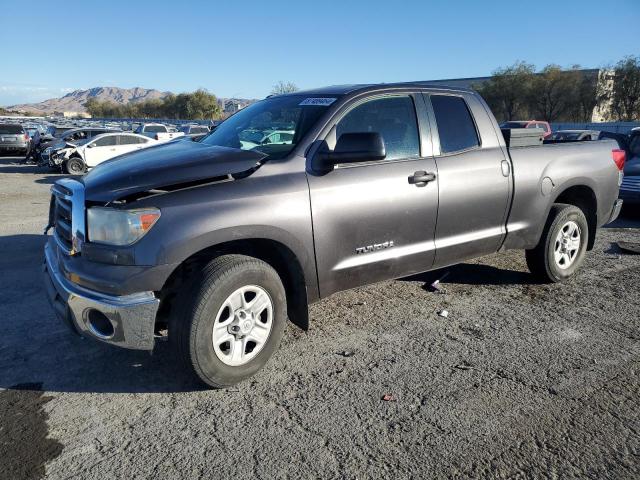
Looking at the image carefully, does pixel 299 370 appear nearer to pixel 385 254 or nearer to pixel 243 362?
pixel 243 362

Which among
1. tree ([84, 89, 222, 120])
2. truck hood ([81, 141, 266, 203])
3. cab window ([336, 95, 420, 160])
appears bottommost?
truck hood ([81, 141, 266, 203])

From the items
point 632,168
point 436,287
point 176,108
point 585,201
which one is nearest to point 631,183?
point 632,168

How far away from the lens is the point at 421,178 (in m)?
3.94

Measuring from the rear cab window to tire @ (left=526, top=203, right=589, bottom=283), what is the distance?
1302 mm

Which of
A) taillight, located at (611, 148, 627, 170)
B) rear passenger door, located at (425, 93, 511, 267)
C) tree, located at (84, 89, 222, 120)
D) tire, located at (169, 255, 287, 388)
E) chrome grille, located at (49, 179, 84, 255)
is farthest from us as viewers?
tree, located at (84, 89, 222, 120)

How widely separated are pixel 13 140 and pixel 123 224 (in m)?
26.4

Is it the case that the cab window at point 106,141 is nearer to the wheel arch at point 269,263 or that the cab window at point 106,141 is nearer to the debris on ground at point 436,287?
the debris on ground at point 436,287

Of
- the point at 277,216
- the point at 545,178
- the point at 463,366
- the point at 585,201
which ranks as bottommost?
the point at 463,366

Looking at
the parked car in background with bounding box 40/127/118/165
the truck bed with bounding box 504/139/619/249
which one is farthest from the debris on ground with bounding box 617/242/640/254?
the parked car in background with bounding box 40/127/118/165

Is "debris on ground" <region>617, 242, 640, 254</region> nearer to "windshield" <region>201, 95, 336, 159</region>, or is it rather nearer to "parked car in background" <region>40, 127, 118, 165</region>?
"windshield" <region>201, 95, 336, 159</region>

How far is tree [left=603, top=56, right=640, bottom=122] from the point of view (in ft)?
152

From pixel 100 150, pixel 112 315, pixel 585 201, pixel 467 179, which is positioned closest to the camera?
pixel 112 315

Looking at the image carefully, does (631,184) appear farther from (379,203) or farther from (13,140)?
(13,140)

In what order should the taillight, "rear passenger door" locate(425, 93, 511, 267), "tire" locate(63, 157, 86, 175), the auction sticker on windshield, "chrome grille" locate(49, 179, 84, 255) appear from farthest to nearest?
1. "tire" locate(63, 157, 86, 175)
2. the taillight
3. "rear passenger door" locate(425, 93, 511, 267)
4. the auction sticker on windshield
5. "chrome grille" locate(49, 179, 84, 255)
